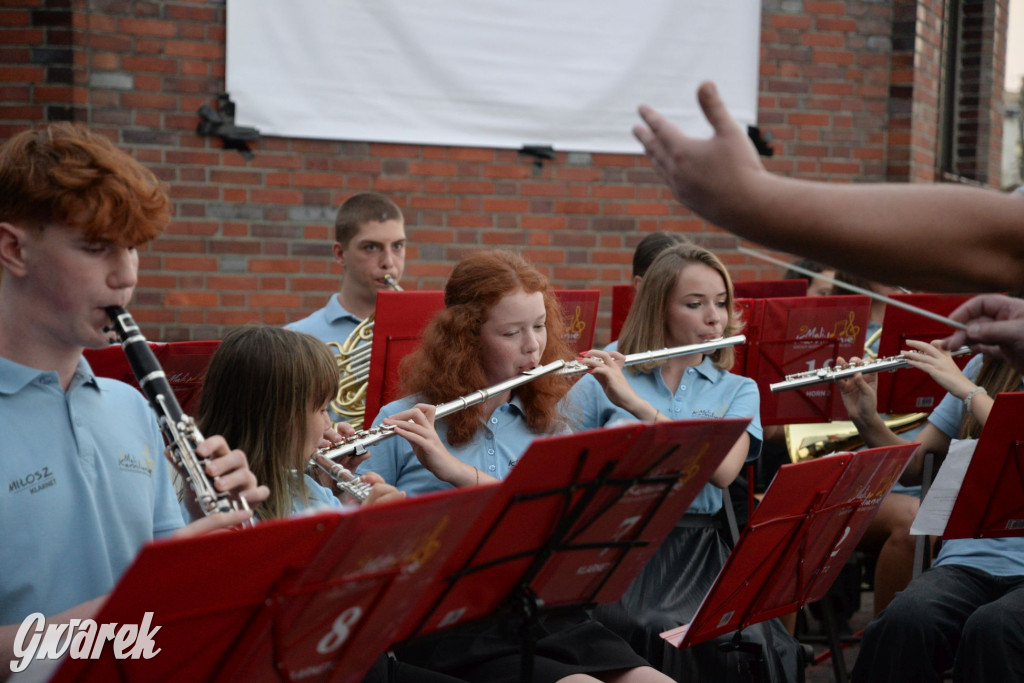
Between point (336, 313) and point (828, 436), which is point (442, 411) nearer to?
point (336, 313)

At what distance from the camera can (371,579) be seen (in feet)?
5.27

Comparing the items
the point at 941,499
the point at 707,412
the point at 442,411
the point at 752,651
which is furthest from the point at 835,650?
the point at 442,411

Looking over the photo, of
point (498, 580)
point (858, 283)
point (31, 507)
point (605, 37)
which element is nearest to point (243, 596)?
point (31, 507)

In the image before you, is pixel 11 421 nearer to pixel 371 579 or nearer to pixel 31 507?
pixel 31 507

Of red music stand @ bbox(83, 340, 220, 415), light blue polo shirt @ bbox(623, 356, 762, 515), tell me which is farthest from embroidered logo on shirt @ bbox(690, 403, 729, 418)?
red music stand @ bbox(83, 340, 220, 415)

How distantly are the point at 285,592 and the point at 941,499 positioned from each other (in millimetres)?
2066

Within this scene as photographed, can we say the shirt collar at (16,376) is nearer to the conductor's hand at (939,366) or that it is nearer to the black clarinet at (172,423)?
the black clarinet at (172,423)

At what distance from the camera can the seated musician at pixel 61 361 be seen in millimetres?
1752

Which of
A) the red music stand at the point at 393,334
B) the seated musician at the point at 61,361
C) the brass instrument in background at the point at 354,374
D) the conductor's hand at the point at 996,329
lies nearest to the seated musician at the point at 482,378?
the red music stand at the point at 393,334

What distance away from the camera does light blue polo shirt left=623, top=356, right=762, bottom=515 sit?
358 centimetres

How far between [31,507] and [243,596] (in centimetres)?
53

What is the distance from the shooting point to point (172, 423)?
6.12ft

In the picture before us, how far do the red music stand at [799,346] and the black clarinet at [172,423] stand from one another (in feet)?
8.39

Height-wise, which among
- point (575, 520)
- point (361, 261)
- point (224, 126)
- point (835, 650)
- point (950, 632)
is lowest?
point (835, 650)
